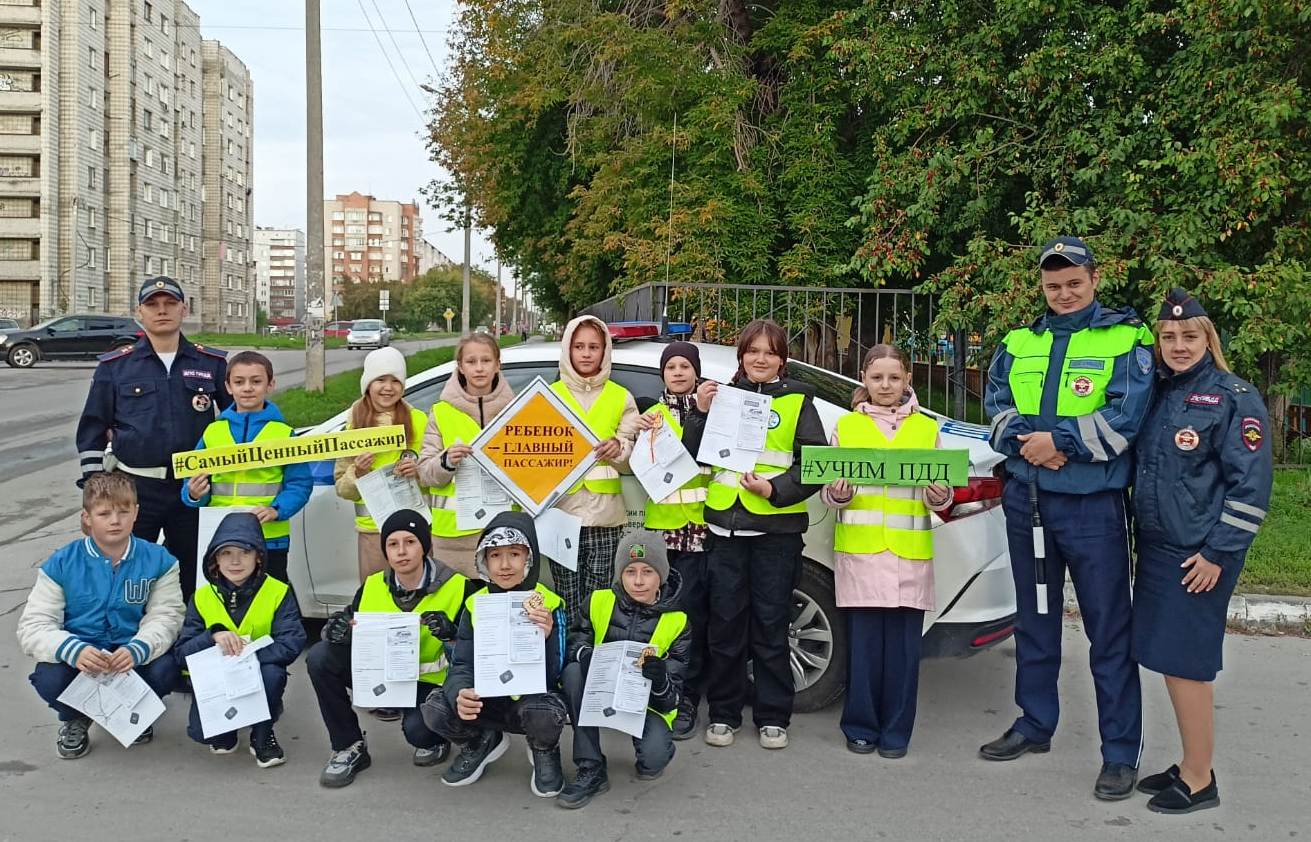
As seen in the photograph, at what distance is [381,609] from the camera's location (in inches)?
153

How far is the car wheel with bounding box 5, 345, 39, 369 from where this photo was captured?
2898 cm

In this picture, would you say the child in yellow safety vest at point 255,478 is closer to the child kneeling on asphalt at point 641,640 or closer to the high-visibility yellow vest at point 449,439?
the high-visibility yellow vest at point 449,439

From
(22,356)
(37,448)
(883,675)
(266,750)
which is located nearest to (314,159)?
(37,448)

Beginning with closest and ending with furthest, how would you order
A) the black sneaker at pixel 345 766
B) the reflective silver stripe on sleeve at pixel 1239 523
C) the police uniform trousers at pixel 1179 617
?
the reflective silver stripe on sleeve at pixel 1239 523 < the police uniform trousers at pixel 1179 617 < the black sneaker at pixel 345 766

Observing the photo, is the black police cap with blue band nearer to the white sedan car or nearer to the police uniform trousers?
the police uniform trousers

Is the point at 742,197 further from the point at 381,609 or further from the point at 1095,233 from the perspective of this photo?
the point at 381,609

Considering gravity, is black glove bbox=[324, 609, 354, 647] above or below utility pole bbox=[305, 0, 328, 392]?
below

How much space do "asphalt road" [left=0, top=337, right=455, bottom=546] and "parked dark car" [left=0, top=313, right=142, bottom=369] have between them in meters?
3.79

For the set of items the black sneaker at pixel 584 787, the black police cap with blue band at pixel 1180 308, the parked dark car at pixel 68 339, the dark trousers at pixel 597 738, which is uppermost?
the parked dark car at pixel 68 339

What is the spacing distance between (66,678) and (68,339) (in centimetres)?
3008

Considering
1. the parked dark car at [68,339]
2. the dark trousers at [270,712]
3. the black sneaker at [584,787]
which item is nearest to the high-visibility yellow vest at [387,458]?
the dark trousers at [270,712]

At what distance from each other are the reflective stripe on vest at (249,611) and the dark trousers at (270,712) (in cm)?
15

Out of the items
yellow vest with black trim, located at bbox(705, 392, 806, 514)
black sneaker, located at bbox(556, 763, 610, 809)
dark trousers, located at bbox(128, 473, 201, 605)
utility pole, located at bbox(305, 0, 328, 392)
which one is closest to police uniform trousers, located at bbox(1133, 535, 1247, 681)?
yellow vest with black trim, located at bbox(705, 392, 806, 514)

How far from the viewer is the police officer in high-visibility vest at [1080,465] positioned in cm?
375
